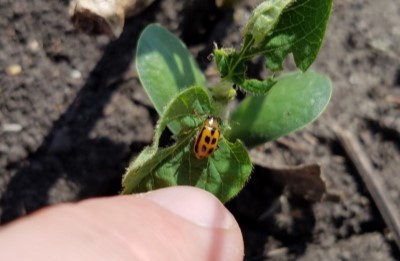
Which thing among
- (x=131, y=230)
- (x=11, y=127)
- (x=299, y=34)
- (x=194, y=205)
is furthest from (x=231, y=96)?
(x=11, y=127)

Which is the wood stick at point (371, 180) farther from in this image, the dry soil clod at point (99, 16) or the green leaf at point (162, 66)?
the dry soil clod at point (99, 16)

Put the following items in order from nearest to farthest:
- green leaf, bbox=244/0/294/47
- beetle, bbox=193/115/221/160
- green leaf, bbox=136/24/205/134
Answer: green leaf, bbox=244/0/294/47, beetle, bbox=193/115/221/160, green leaf, bbox=136/24/205/134

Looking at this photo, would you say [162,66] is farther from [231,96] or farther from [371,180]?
[371,180]

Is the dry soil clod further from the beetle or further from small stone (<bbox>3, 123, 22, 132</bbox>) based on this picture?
small stone (<bbox>3, 123, 22, 132</bbox>)

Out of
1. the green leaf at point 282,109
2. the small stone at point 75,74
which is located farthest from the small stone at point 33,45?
the green leaf at point 282,109

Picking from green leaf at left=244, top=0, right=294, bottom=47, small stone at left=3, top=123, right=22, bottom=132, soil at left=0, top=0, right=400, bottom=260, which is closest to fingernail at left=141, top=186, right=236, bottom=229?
green leaf at left=244, top=0, right=294, bottom=47

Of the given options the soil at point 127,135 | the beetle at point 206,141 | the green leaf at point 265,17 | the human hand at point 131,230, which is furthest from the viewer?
the soil at point 127,135

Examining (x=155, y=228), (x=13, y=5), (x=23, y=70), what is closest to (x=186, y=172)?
(x=155, y=228)
